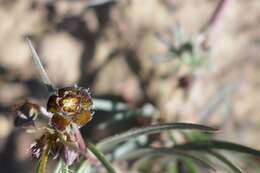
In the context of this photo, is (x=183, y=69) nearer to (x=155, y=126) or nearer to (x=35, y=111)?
(x=155, y=126)

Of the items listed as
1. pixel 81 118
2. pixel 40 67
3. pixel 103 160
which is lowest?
pixel 103 160

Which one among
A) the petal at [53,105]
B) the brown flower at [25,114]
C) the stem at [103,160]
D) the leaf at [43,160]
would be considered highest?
the petal at [53,105]

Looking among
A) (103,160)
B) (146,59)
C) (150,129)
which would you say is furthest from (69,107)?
(146,59)

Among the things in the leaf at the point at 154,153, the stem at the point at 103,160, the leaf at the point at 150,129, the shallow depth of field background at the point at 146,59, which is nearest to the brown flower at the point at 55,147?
the stem at the point at 103,160

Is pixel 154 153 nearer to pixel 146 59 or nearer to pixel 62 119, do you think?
pixel 146 59

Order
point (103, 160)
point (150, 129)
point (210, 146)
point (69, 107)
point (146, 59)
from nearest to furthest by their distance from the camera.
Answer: point (69, 107) < point (103, 160) < point (150, 129) < point (210, 146) < point (146, 59)

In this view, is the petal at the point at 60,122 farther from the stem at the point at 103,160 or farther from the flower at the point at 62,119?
the stem at the point at 103,160

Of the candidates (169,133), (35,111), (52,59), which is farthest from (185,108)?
(35,111)

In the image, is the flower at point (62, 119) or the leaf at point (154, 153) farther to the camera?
the leaf at point (154, 153)

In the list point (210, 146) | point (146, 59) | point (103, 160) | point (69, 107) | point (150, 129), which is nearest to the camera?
point (69, 107)
